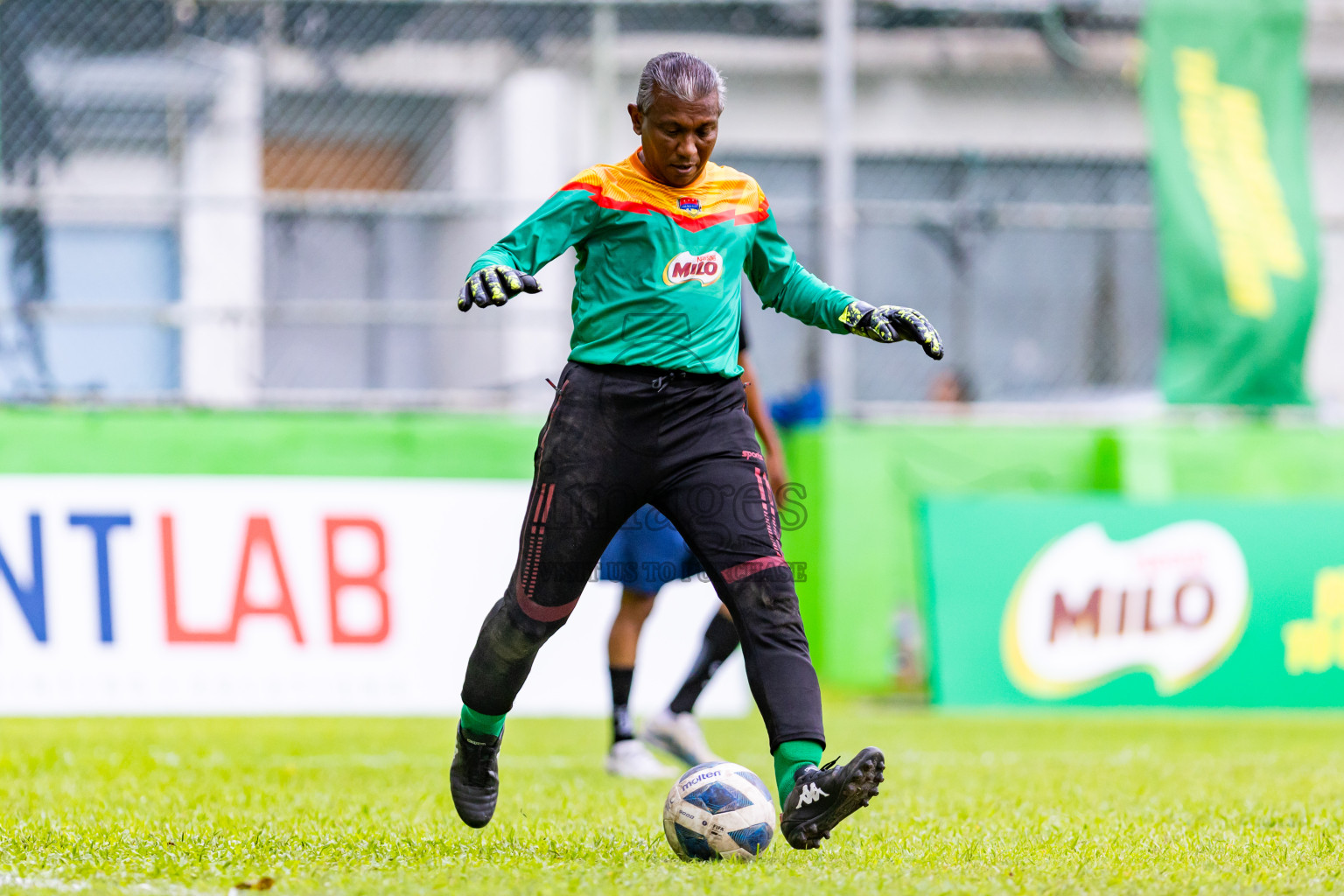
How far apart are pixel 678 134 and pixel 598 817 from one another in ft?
6.45

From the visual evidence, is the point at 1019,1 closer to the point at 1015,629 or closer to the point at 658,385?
the point at 1015,629

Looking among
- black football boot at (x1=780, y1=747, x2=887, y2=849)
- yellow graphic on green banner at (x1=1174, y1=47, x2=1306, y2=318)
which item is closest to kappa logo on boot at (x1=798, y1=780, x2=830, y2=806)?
black football boot at (x1=780, y1=747, x2=887, y2=849)

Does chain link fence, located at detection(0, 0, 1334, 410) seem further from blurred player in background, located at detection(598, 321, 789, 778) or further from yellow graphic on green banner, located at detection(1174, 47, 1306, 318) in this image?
blurred player in background, located at detection(598, 321, 789, 778)

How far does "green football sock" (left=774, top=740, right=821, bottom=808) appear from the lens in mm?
3822

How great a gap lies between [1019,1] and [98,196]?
23.0 ft

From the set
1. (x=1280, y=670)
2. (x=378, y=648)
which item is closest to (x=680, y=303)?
(x=378, y=648)

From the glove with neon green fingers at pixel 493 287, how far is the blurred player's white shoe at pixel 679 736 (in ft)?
9.46

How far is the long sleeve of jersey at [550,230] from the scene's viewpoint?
3.95 m

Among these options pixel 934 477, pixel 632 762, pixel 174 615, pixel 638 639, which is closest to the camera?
pixel 632 762

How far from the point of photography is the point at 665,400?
3969 millimetres

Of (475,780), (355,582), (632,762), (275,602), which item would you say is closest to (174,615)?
(275,602)

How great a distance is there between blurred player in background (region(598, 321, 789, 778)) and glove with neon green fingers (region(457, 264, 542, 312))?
7.82ft

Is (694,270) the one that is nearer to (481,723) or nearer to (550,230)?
(550,230)

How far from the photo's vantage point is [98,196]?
34.3 ft
